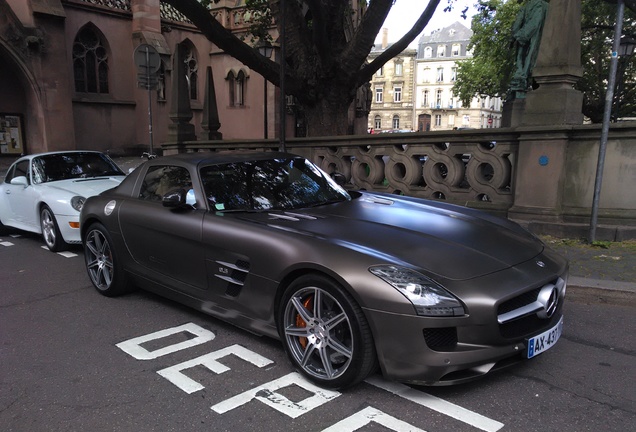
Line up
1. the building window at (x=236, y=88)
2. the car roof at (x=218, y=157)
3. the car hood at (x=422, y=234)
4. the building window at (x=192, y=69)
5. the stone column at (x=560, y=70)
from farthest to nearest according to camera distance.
A: the building window at (x=192, y=69) < the building window at (x=236, y=88) < the stone column at (x=560, y=70) < the car roof at (x=218, y=157) < the car hood at (x=422, y=234)

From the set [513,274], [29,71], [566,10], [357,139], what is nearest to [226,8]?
[29,71]

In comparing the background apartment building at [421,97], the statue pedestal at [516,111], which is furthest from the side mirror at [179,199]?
the background apartment building at [421,97]

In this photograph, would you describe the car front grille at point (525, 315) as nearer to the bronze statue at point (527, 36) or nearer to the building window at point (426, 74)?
the bronze statue at point (527, 36)

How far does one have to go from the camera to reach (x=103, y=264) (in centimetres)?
512

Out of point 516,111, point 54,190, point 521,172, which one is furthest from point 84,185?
point 516,111

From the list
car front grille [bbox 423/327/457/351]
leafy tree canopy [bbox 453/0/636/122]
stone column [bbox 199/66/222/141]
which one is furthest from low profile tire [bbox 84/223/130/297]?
leafy tree canopy [bbox 453/0/636/122]

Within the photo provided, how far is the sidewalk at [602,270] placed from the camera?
4.82 metres

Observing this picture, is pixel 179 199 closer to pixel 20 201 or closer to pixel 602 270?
pixel 602 270

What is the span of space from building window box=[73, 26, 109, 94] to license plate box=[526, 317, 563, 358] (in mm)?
23950

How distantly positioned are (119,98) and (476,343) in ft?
79.5

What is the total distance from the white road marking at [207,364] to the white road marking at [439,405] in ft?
2.86

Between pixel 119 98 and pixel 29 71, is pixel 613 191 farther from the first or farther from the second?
pixel 119 98

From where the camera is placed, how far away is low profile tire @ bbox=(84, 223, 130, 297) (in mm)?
4926

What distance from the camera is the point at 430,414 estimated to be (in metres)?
2.81
